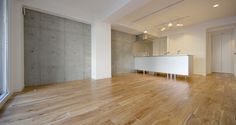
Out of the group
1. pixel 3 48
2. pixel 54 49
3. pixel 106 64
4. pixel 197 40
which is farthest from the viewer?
pixel 197 40

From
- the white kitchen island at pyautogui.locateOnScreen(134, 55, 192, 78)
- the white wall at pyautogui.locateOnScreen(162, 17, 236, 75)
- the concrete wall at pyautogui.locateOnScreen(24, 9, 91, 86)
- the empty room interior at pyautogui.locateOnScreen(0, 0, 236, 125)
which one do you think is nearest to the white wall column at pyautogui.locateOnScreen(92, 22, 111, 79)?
the empty room interior at pyautogui.locateOnScreen(0, 0, 236, 125)

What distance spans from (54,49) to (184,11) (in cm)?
495

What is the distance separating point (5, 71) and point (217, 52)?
9.09m

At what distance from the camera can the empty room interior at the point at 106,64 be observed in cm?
152

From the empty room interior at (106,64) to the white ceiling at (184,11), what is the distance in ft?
0.11

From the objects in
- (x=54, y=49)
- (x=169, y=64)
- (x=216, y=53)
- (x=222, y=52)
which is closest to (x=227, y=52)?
(x=222, y=52)

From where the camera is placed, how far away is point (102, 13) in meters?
4.10

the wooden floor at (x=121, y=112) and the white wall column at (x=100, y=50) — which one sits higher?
Answer: the white wall column at (x=100, y=50)

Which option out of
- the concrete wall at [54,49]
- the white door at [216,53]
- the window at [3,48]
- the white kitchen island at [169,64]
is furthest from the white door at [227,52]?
the window at [3,48]

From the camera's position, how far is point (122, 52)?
5867 millimetres

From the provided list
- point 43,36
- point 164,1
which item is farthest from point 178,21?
point 43,36

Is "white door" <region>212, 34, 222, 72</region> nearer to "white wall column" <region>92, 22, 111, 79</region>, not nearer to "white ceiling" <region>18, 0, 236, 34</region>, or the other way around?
"white ceiling" <region>18, 0, 236, 34</region>

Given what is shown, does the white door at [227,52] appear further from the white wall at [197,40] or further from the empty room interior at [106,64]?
the white wall at [197,40]

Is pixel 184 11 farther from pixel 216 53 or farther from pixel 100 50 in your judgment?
pixel 216 53
